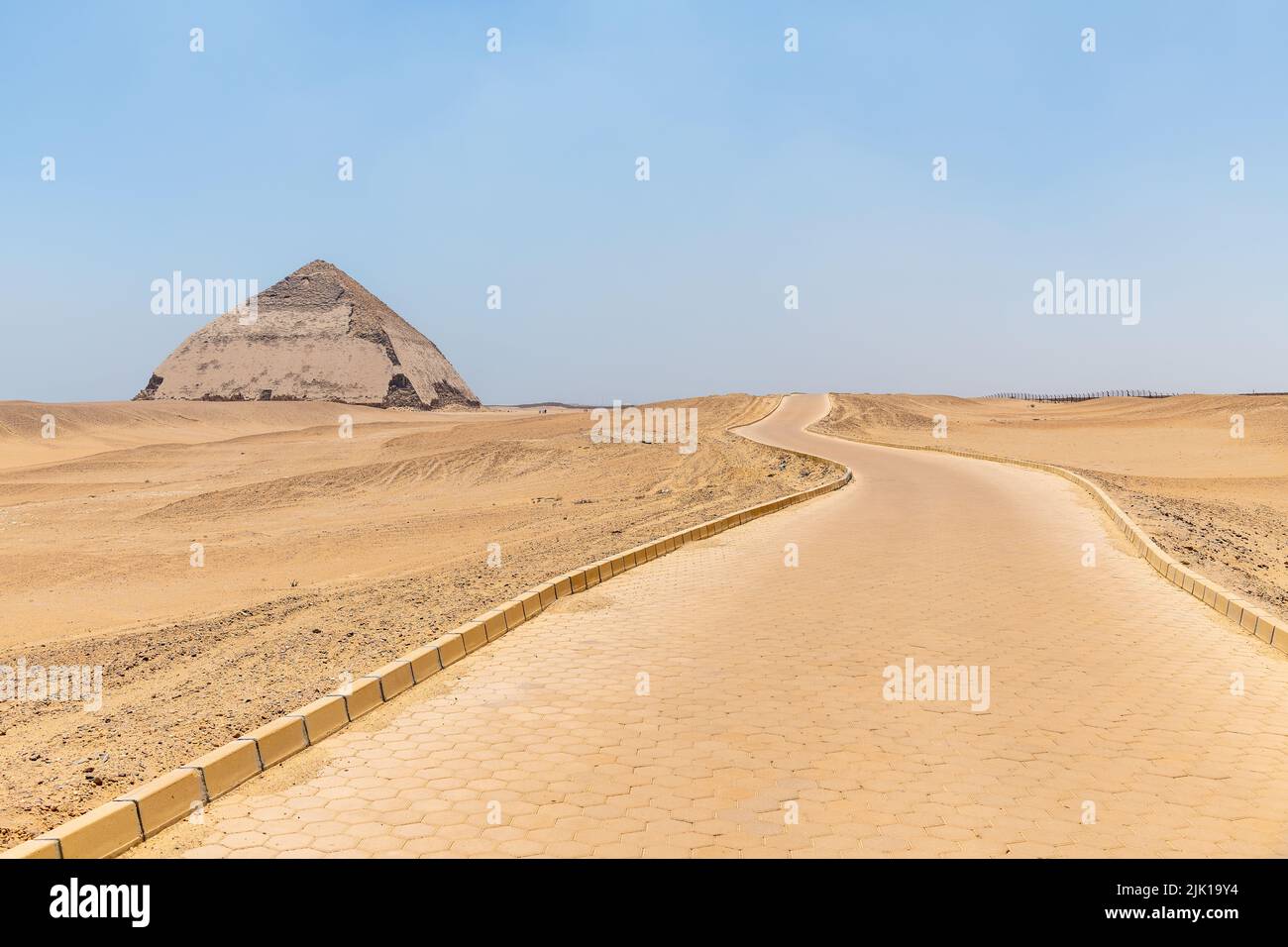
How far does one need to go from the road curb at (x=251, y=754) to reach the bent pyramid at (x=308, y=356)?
4625 inches

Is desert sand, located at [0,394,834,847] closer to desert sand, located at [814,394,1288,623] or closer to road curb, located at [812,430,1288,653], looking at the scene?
road curb, located at [812,430,1288,653]

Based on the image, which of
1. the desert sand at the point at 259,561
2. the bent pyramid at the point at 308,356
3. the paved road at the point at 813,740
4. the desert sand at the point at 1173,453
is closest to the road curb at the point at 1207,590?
the paved road at the point at 813,740

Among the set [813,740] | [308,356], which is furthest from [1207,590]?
[308,356]

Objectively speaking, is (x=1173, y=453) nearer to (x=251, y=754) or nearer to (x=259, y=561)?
Result: (x=259, y=561)

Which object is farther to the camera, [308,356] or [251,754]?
[308,356]

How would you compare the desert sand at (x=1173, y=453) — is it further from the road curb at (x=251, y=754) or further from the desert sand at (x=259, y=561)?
the desert sand at (x=259, y=561)

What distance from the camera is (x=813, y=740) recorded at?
533 centimetres

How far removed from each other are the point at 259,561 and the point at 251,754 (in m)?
14.2

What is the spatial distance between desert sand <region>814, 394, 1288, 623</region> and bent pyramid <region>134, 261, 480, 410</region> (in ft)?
231

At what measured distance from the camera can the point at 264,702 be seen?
21.2ft

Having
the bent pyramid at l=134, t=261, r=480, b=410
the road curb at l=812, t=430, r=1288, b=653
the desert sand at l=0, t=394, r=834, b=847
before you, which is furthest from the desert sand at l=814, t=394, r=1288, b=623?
the bent pyramid at l=134, t=261, r=480, b=410
